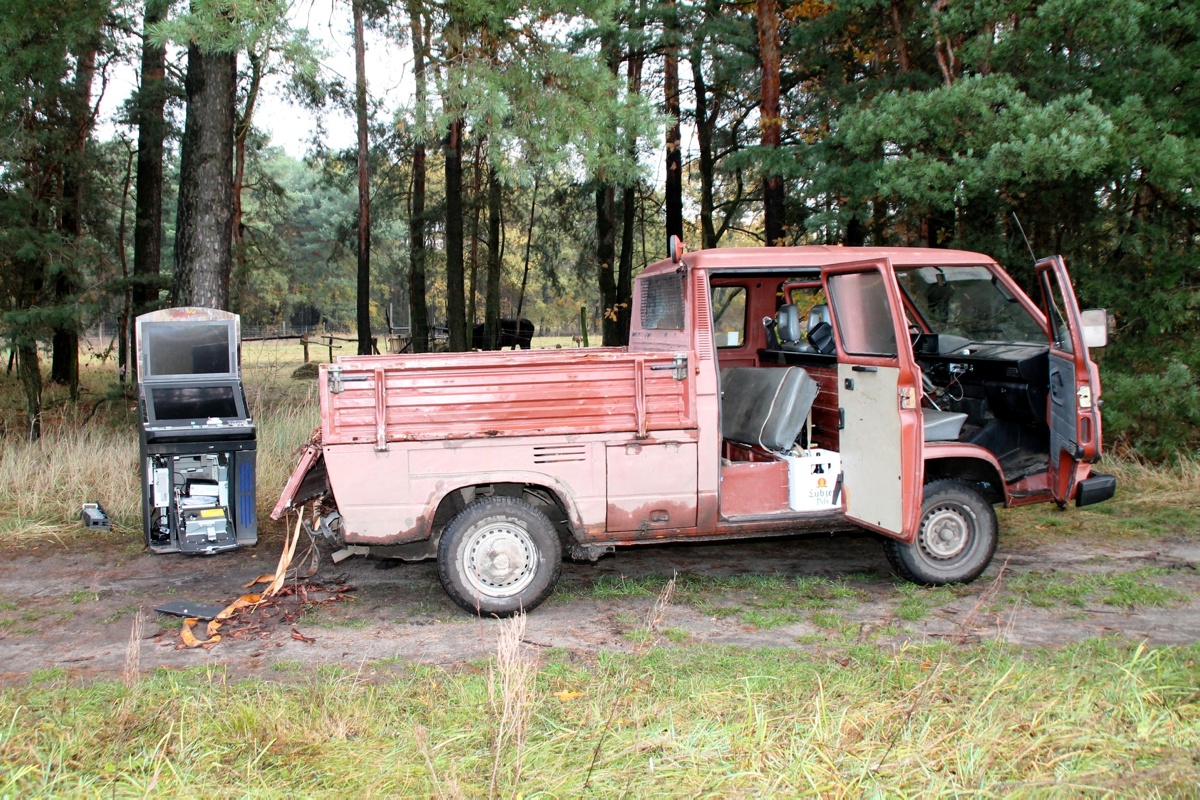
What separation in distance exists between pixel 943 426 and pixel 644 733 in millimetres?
3293

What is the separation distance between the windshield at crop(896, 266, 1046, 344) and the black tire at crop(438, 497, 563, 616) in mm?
2983

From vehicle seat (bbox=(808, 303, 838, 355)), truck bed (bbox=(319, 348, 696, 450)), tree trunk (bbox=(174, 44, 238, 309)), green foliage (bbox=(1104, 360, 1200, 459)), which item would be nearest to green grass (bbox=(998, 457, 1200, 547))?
green foliage (bbox=(1104, 360, 1200, 459))

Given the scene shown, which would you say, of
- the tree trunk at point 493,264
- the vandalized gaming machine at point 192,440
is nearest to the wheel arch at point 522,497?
the vandalized gaming machine at point 192,440

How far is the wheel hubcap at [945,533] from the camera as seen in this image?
5.97 metres

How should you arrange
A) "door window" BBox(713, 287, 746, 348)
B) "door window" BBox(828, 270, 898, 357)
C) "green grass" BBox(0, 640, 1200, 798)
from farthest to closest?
"door window" BBox(713, 287, 746, 348)
"door window" BBox(828, 270, 898, 357)
"green grass" BBox(0, 640, 1200, 798)

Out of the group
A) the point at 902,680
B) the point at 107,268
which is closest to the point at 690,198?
the point at 107,268

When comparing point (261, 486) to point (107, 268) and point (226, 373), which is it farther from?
point (107, 268)

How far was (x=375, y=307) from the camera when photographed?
180 feet

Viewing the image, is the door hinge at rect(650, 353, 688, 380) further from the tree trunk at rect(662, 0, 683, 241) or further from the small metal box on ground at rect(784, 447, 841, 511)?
the tree trunk at rect(662, 0, 683, 241)

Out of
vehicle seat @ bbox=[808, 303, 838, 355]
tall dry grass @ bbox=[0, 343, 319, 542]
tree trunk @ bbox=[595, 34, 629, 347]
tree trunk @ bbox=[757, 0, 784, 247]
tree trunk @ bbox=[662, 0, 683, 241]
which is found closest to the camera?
vehicle seat @ bbox=[808, 303, 838, 355]

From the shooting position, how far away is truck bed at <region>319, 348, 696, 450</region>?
5.24 metres

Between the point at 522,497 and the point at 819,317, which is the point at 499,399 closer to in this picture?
the point at 522,497

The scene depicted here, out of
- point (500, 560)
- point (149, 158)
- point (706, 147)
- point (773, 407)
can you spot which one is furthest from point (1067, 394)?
point (706, 147)

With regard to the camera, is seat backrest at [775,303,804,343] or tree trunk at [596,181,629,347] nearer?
seat backrest at [775,303,804,343]
